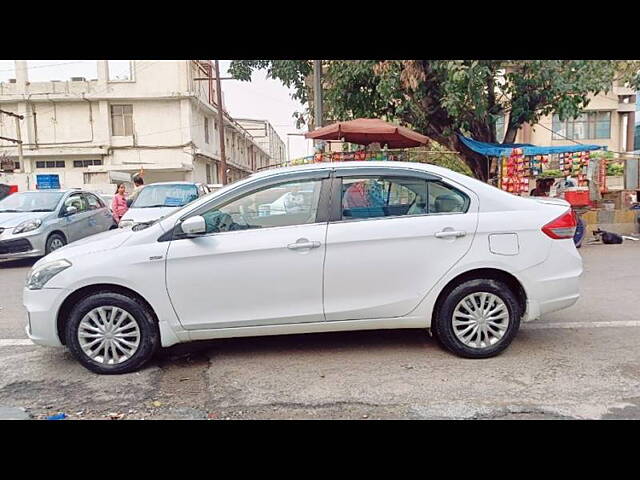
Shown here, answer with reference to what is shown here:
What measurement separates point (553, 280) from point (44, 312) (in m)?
4.13

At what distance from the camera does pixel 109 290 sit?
12.8ft

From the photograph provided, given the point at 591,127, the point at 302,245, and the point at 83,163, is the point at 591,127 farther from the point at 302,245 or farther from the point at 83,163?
the point at 302,245

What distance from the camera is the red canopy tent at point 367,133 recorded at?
29.9ft

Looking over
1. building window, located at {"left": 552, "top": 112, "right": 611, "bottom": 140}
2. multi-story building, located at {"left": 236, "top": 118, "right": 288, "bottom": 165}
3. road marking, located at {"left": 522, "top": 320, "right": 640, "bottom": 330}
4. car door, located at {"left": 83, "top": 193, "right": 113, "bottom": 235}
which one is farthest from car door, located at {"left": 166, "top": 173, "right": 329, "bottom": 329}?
multi-story building, located at {"left": 236, "top": 118, "right": 288, "bottom": 165}

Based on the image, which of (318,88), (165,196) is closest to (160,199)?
(165,196)

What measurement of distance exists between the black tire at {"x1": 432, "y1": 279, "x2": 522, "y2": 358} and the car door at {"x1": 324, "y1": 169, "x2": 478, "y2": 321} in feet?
0.73

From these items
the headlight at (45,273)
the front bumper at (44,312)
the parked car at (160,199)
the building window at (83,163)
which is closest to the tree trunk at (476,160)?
the parked car at (160,199)

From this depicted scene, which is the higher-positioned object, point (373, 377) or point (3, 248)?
point (3, 248)

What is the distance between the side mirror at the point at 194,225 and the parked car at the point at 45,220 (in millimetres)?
6410

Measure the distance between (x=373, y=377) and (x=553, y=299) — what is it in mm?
1684

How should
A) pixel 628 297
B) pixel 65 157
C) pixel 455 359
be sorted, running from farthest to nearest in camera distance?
1. pixel 65 157
2. pixel 628 297
3. pixel 455 359

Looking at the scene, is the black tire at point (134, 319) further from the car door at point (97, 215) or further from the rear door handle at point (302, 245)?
the car door at point (97, 215)
